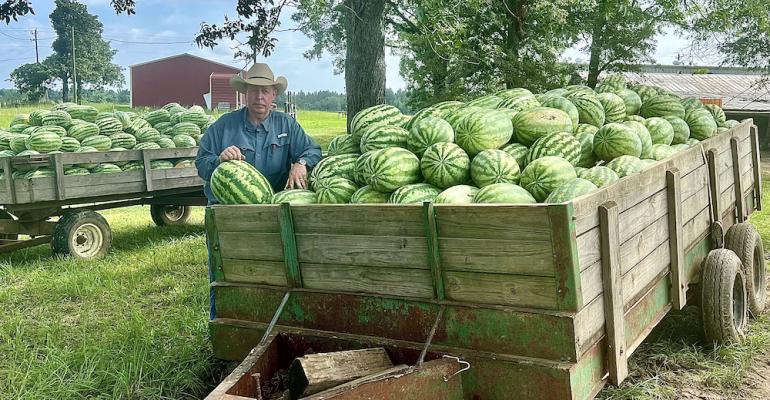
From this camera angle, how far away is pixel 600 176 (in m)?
3.46

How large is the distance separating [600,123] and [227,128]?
8.84 feet

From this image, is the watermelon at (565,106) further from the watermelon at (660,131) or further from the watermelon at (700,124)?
the watermelon at (700,124)

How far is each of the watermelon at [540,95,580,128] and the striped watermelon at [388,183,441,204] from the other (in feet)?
4.43

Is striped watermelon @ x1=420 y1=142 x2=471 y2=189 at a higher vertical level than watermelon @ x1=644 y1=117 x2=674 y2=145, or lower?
lower

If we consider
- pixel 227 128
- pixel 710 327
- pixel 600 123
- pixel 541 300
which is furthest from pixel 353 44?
pixel 541 300

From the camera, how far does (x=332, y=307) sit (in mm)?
3193

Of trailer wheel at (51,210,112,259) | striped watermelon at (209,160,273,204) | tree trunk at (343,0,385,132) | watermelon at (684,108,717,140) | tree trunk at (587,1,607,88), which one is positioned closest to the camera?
striped watermelon at (209,160,273,204)

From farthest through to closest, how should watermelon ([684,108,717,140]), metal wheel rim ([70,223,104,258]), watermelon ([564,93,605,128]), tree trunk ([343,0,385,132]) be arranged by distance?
tree trunk ([343,0,385,132]) → metal wheel rim ([70,223,104,258]) → watermelon ([684,108,717,140]) → watermelon ([564,93,605,128])

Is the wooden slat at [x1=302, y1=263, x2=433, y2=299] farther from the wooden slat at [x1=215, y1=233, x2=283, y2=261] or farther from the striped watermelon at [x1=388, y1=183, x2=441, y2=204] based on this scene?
the striped watermelon at [x1=388, y1=183, x2=441, y2=204]

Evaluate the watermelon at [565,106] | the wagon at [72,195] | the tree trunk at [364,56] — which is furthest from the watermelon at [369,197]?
the wagon at [72,195]

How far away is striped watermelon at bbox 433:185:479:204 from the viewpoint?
3.23 m

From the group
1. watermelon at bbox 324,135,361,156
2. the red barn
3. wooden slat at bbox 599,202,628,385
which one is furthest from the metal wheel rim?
the red barn

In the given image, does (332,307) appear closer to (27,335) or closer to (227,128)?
(227,128)

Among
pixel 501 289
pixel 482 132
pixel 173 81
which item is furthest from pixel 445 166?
pixel 173 81
